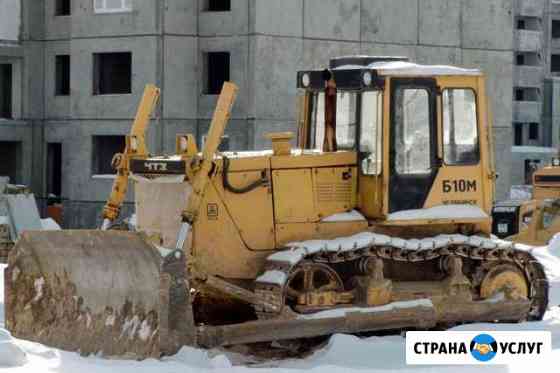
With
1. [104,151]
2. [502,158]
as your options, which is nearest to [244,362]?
Answer: [104,151]

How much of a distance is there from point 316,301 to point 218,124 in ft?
7.28

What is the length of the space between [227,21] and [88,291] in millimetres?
23401

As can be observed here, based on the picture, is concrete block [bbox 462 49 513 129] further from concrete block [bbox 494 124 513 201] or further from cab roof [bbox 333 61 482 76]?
cab roof [bbox 333 61 482 76]

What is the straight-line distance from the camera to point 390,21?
38.4 m

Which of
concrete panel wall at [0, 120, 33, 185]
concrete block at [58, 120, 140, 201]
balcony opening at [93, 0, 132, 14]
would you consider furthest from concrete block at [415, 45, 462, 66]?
concrete panel wall at [0, 120, 33, 185]

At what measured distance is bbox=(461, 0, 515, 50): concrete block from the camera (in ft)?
132

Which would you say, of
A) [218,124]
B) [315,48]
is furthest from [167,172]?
[315,48]

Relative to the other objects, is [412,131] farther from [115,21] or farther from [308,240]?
[115,21]

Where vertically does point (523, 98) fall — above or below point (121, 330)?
above

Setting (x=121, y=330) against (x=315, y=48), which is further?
(x=315, y=48)

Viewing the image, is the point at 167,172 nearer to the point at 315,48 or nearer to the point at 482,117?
the point at 482,117

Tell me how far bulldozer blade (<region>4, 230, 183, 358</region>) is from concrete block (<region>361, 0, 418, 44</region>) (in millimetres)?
24712

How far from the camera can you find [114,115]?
1481 inches

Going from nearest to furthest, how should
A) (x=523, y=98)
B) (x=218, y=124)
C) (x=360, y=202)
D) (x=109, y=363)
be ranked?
(x=109, y=363) → (x=218, y=124) → (x=360, y=202) → (x=523, y=98)
